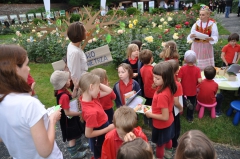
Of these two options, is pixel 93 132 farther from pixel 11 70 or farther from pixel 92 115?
pixel 11 70

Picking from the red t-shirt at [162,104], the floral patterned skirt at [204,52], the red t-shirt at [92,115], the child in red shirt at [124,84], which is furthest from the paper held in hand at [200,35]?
the red t-shirt at [92,115]

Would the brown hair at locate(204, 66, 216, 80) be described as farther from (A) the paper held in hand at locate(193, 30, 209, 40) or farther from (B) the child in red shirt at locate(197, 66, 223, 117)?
(A) the paper held in hand at locate(193, 30, 209, 40)

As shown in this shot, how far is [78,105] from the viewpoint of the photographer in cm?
251

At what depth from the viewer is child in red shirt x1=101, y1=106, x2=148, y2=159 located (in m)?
1.77

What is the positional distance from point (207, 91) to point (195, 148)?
248 cm

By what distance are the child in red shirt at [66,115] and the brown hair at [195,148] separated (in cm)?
155

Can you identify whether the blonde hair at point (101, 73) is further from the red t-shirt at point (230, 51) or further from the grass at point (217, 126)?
the red t-shirt at point (230, 51)

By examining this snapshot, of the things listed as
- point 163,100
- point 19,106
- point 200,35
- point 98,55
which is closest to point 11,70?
point 19,106

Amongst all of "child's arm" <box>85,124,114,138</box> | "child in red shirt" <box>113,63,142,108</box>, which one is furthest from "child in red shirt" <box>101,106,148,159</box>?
"child in red shirt" <box>113,63,142,108</box>

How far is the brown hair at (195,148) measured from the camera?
1229mm

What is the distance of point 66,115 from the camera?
257 centimetres

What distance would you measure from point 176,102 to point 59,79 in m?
1.51

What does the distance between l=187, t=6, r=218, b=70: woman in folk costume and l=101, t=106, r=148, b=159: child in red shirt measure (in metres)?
3.40

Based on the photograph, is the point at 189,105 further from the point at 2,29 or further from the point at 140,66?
the point at 2,29
